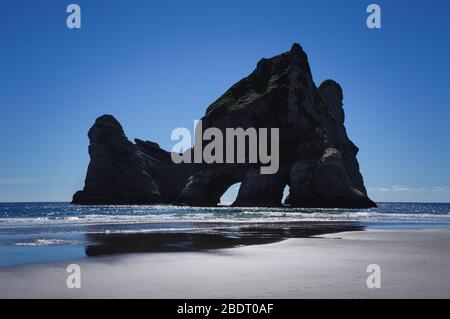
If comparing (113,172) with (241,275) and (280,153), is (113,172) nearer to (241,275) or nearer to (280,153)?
(280,153)

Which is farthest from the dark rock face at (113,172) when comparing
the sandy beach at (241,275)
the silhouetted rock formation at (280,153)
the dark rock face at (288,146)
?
the sandy beach at (241,275)

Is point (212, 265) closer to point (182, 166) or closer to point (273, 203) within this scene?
point (273, 203)

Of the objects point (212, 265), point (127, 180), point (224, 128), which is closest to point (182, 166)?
point (127, 180)

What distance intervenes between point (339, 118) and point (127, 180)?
246ft

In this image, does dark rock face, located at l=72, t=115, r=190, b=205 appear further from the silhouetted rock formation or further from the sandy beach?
the sandy beach

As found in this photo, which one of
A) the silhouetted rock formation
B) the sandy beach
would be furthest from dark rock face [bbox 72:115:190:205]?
the sandy beach

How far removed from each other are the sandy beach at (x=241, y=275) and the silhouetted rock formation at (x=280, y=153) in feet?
273

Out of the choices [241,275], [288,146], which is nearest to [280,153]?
[288,146]

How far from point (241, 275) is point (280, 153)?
102996 mm

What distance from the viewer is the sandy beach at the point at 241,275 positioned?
392 inches

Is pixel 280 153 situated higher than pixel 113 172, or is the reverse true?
pixel 280 153

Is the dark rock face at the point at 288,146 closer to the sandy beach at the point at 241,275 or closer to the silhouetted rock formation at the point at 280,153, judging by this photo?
the silhouetted rock formation at the point at 280,153

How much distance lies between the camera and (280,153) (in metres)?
114

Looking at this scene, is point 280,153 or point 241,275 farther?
point 280,153
